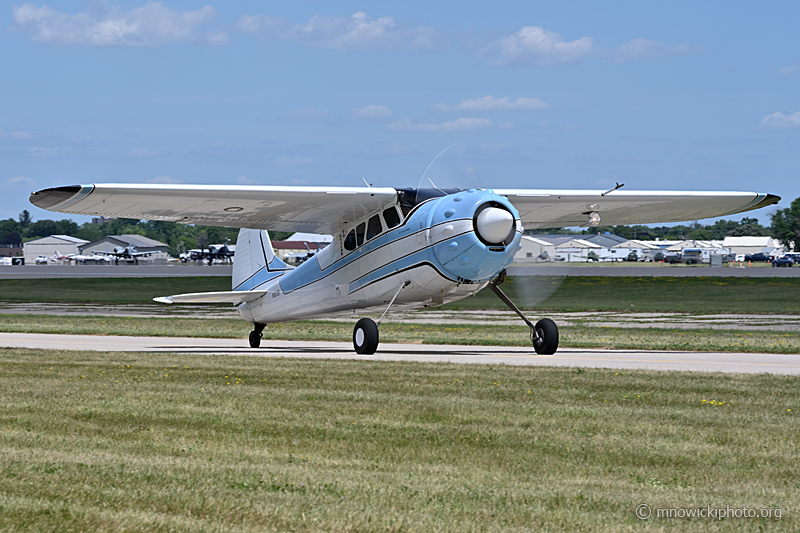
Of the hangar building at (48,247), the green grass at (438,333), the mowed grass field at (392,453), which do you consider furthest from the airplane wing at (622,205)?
the hangar building at (48,247)

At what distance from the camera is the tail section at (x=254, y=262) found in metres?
23.7

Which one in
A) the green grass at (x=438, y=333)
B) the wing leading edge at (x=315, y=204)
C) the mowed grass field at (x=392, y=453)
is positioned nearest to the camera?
the mowed grass field at (x=392, y=453)

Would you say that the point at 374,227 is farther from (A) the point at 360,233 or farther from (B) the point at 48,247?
(B) the point at 48,247

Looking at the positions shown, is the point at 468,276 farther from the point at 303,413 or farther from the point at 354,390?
the point at 303,413

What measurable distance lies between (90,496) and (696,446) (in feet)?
16.3

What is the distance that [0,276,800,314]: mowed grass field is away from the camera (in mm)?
40250

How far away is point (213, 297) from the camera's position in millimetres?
21453

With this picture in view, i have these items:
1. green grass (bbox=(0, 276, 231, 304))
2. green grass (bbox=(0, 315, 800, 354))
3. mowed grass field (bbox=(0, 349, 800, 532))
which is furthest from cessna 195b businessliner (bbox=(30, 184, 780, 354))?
green grass (bbox=(0, 276, 231, 304))

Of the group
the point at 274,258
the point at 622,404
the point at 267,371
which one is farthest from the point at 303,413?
the point at 274,258

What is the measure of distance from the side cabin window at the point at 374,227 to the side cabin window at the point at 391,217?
9.2 inches

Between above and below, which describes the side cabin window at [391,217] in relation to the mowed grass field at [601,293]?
above

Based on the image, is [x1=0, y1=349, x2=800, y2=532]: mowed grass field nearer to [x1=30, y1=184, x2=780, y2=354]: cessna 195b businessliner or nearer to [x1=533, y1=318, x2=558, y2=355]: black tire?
[x1=30, y1=184, x2=780, y2=354]: cessna 195b businessliner

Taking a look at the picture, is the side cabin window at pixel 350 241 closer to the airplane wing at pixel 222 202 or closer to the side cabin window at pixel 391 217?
the airplane wing at pixel 222 202

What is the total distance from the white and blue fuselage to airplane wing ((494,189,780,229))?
2.72 meters
